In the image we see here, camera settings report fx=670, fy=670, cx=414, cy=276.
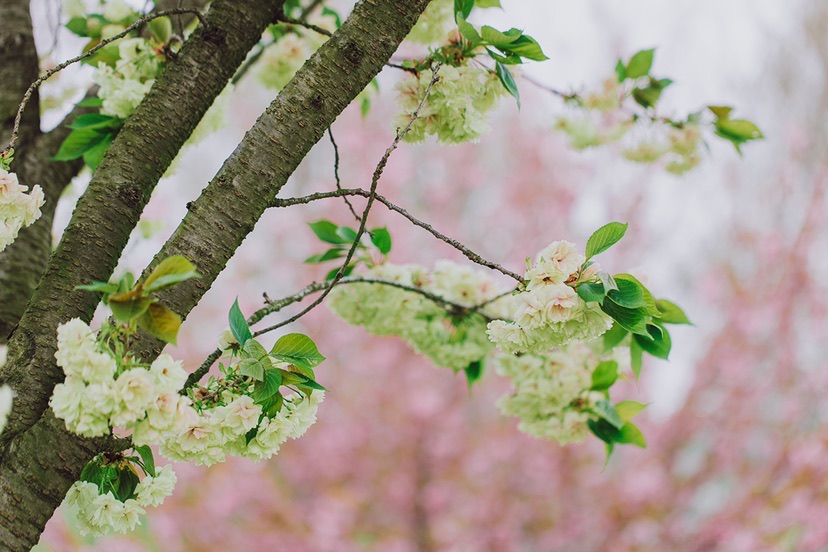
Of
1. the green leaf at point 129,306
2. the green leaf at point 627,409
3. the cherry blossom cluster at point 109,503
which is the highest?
the green leaf at point 627,409

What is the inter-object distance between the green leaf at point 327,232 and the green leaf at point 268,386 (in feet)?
1.91

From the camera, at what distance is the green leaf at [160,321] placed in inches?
27.9

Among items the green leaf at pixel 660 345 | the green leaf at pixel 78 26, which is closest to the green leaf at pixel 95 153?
the green leaf at pixel 78 26

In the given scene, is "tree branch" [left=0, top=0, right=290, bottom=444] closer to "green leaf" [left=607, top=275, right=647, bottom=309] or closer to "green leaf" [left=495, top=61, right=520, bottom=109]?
"green leaf" [left=495, top=61, right=520, bottom=109]

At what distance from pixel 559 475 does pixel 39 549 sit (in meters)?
4.67

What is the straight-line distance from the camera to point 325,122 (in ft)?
3.10

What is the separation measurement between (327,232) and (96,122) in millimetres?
477

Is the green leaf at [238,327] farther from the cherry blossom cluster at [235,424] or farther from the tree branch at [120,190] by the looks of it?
the tree branch at [120,190]

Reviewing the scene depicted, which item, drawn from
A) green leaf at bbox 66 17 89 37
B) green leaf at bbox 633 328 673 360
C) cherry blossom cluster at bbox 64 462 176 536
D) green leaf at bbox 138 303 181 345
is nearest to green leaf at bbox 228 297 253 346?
green leaf at bbox 138 303 181 345

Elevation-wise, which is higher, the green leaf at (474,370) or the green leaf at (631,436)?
the green leaf at (474,370)

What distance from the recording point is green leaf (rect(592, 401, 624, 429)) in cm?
130

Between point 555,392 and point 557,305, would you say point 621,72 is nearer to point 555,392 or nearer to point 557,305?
point 555,392

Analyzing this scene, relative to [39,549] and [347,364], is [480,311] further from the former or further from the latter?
[39,549]

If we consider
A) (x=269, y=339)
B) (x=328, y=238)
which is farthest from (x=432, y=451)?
(x=328, y=238)
